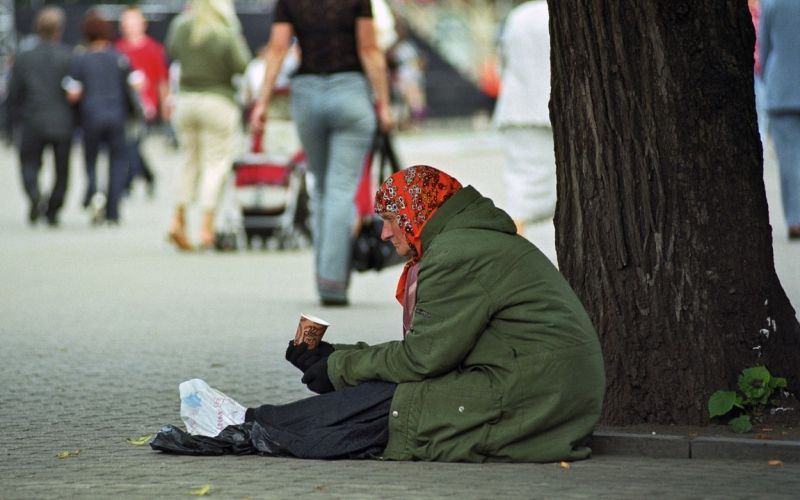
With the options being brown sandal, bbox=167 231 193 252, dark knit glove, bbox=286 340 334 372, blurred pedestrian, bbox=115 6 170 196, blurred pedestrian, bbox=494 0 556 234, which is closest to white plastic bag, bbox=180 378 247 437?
dark knit glove, bbox=286 340 334 372

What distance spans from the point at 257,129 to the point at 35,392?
14.0 feet

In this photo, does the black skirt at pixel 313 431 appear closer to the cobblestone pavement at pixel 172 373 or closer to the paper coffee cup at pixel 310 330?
the cobblestone pavement at pixel 172 373

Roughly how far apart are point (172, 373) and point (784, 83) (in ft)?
21.3

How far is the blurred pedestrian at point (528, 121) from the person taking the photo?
12016 millimetres

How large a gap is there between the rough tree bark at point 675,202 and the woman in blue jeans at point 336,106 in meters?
4.33

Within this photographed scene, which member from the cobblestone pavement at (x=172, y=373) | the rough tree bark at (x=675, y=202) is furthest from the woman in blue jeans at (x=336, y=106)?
the rough tree bark at (x=675, y=202)

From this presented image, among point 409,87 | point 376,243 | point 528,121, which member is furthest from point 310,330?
point 409,87

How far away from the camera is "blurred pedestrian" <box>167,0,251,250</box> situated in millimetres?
15273

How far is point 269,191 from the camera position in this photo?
15383mm

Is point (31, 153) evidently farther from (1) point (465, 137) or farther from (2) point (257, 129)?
(1) point (465, 137)

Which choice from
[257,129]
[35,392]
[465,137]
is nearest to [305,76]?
[257,129]

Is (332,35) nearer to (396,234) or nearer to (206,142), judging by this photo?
(206,142)

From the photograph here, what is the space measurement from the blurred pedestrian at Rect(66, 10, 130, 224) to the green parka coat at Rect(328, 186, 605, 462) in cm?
1331

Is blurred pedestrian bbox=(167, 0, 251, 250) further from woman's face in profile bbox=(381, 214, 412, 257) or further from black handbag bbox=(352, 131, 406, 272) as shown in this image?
woman's face in profile bbox=(381, 214, 412, 257)
